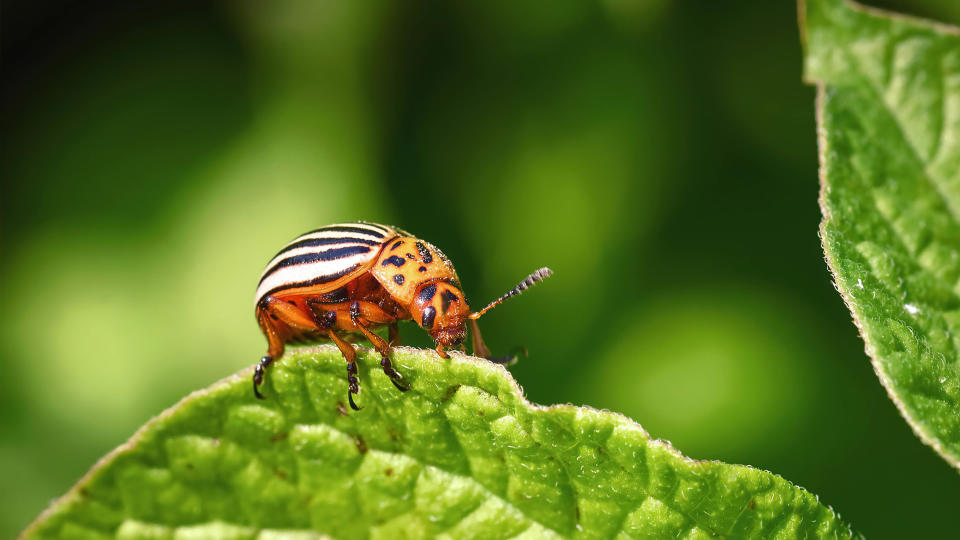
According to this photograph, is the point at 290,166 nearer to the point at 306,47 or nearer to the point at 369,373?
the point at 306,47

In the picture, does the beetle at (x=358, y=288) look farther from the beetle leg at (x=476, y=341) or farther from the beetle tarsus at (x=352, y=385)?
the beetle tarsus at (x=352, y=385)

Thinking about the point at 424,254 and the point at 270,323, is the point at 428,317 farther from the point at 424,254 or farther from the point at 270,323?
the point at 270,323

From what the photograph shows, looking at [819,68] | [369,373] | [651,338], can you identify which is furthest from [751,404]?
[369,373]

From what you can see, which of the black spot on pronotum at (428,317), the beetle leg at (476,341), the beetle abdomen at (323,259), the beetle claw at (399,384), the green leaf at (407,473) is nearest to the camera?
the green leaf at (407,473)

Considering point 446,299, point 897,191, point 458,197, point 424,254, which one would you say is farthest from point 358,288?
point 897,191

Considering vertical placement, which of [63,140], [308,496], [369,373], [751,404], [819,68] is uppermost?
[63,140]

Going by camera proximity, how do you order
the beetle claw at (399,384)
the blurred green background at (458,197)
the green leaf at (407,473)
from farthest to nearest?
the blurred green background at (458,197), the beetle claw at (399,384), the green leaf at (407,473)

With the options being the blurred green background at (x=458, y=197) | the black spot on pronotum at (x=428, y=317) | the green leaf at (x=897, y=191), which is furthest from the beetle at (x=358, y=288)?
the green leaf at (x=897, y=191)
